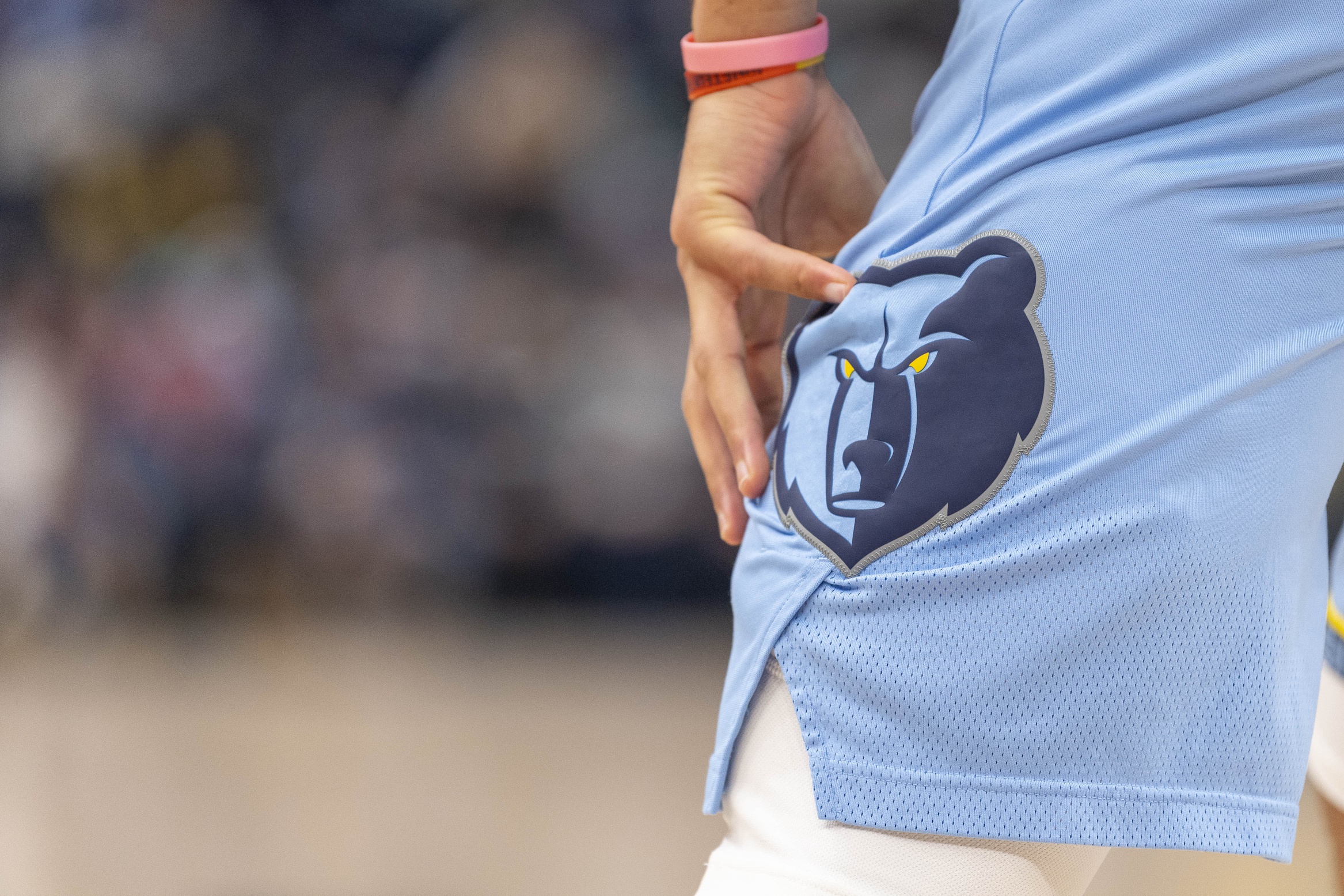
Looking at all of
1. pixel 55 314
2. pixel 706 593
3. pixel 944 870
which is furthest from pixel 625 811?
pixel 55 314

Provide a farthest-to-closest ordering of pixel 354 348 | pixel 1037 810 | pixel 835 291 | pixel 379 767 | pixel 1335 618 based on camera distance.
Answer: pixel 354 348 < pixel 379 767 < pixel 1335 618 < pixel 835 291 < pixel 1037 810

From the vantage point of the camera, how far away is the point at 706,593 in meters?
2.64

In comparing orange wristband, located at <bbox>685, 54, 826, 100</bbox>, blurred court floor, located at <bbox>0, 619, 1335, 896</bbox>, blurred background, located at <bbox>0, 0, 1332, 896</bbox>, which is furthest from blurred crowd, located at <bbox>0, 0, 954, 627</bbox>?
orange wristband, located at <bbox>685, 54, 826, 100</bbox>

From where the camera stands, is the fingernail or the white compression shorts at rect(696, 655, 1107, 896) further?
the fingernail

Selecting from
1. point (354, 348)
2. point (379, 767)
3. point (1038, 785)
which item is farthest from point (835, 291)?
point (354, 348)

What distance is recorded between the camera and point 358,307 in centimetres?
276

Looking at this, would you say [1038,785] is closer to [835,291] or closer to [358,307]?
[835,291]

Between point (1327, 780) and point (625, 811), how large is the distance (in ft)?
3.99

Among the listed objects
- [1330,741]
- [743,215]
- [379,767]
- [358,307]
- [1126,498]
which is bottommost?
[379,767]

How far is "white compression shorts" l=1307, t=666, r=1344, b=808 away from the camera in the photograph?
0.74 meters

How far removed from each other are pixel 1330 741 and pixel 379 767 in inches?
64.3

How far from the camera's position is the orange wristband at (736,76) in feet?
2.12

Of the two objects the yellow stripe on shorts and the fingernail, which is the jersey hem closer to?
the fingernail

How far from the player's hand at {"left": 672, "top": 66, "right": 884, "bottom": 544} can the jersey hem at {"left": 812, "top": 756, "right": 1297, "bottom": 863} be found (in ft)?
0.60
